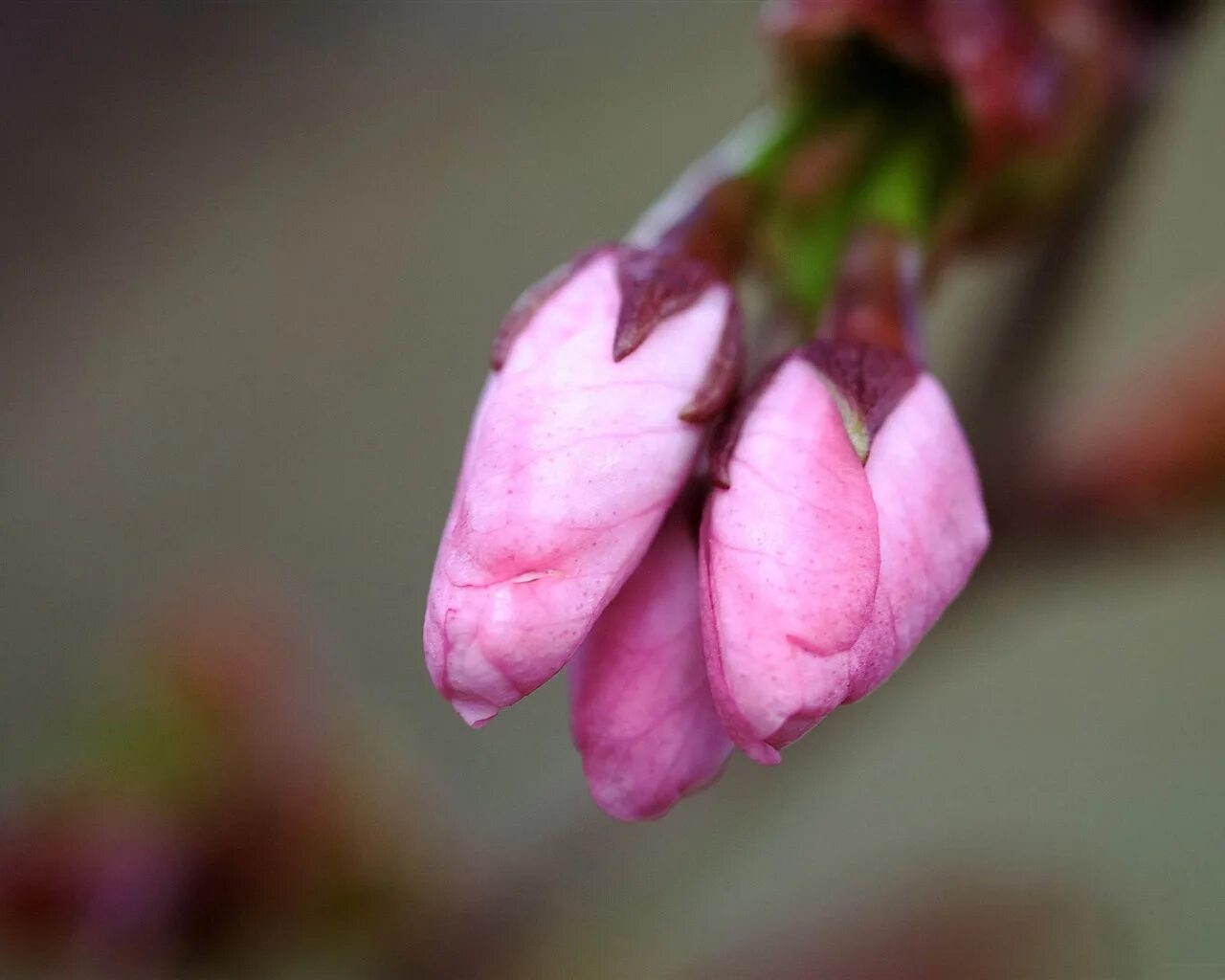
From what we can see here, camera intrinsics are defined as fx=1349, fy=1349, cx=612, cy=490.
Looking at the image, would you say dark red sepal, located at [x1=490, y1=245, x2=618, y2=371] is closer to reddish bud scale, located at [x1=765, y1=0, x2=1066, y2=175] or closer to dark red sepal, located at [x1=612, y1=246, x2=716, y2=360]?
dark red sepal, located at [x1=612, y1=246, x2=716, y2=360]

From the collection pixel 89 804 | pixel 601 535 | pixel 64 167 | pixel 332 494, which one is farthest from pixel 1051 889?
pixel 332 494

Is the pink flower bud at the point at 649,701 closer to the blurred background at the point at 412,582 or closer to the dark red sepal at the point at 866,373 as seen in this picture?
the dark red sepal at the point at 866,373

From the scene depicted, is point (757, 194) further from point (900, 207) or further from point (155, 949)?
point (155, 949)

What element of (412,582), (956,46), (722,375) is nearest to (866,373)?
(722,375)

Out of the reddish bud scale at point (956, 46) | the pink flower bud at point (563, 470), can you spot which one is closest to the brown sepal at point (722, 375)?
the pink flower bud at point (563, 470)

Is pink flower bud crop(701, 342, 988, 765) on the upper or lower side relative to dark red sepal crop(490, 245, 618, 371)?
lower

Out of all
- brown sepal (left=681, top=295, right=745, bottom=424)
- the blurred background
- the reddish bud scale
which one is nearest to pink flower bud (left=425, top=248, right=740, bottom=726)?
brown sepal (left=681, top=295, right=745, bottom=424)
